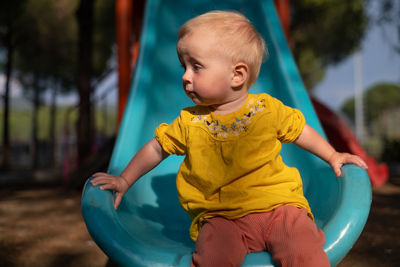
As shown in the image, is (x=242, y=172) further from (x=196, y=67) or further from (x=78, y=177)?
(x=78, y=177)

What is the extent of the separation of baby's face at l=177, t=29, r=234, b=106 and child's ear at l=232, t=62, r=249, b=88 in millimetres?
13

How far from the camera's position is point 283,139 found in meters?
1.26

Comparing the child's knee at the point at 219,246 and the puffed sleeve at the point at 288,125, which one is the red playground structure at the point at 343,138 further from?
the child's knee at the point at 219,246

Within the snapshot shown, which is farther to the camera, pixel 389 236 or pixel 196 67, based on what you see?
pixel 389 236

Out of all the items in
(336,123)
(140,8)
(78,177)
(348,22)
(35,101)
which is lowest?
(35,101)

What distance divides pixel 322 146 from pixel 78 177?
301 cm

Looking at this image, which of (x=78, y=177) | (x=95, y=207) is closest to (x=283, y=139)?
(x=95, y=207)

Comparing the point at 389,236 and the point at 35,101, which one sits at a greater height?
the point at 389,236

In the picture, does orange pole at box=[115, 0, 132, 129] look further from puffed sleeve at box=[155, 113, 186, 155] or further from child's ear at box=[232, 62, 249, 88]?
child's ear at box=[232, 62, 249, 88]

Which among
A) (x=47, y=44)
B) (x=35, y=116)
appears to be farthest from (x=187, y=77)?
(x=47, y=44)

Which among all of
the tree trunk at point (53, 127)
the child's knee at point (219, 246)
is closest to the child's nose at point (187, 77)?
the child's knee at point (219, 246)

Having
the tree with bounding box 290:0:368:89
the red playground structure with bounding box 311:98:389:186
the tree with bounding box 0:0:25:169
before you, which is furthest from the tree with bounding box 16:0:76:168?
the red playground structure with bounding box 311:98:389:186

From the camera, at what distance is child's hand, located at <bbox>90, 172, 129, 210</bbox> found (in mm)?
1179

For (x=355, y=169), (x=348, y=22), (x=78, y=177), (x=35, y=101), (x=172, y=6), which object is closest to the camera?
(x=355, y=169)
